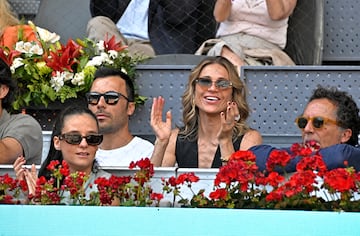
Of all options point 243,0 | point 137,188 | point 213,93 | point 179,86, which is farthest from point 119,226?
point 243,0

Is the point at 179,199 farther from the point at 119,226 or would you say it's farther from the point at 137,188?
the point at 119,226

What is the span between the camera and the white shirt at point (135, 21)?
26.8ft

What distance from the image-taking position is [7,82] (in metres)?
6.43

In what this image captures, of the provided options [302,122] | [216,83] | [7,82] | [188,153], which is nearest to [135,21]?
[7,82]

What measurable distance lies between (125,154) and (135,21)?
2.02 meters

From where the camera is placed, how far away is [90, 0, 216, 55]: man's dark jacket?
8.12 meters

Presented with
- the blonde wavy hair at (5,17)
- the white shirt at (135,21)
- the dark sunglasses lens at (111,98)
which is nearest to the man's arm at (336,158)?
the dark sunglasses lens at (111,98)

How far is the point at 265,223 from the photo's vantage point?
4.32m

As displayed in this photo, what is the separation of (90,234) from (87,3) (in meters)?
4.52

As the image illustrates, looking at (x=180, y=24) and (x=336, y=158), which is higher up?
(x=180, y=24)

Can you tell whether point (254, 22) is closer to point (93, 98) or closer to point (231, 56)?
point (231, 56)

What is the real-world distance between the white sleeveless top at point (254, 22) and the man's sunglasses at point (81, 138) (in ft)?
7.90

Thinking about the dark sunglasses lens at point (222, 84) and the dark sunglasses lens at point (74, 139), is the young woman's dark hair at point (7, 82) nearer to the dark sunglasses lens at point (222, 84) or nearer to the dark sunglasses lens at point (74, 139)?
the dark sunglasses lens at point (74, 139)

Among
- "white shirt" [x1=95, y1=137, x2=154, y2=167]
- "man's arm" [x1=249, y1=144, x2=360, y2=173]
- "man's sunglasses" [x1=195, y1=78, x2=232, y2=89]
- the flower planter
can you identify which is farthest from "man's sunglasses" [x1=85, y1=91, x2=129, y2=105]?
the flower planter
